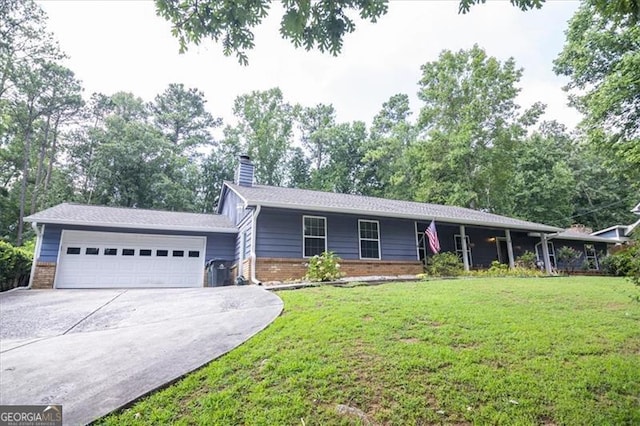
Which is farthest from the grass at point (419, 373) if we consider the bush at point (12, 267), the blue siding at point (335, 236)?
the bush at point (12, 267)

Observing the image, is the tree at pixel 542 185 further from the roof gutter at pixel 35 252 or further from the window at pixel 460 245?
the roof gutter at pixel 35 252

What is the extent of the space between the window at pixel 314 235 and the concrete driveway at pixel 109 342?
344 centimetres

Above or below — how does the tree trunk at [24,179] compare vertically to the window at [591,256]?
above

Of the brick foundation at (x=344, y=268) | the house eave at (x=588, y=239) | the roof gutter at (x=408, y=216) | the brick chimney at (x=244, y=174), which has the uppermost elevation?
the brick chimney at (x=244, y=174)

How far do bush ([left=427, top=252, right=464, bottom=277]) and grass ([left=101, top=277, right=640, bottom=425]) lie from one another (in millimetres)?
6639

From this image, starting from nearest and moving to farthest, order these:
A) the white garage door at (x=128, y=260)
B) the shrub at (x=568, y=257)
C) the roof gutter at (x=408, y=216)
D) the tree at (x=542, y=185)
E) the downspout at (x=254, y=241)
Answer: the downspout at (x=254, y=241)
the roof gutter at (x=408, y=216)
the white garage door at (x=128, y=260)
the shrub at (x=568, y=257)
the tree at (x=542, y=185)

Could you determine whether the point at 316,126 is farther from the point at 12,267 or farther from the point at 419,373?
the point at 419,373

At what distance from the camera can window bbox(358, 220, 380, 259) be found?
37.9 ft

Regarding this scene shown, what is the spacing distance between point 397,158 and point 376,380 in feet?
81.9

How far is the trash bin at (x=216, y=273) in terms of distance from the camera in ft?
38.2

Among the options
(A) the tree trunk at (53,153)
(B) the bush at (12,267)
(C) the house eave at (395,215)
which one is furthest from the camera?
(A) the tree trunk at (53,153)

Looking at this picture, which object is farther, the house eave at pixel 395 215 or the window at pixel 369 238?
the window at pixel 369 238

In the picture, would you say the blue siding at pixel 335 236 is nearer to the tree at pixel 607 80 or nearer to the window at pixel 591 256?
the tree at pixel 607 80

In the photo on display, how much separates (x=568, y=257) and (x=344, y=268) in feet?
47.2
